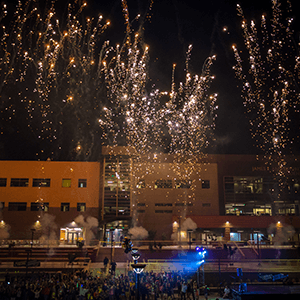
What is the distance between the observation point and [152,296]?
57.9 ft

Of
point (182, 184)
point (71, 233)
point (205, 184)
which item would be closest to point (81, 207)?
point (71, 233)

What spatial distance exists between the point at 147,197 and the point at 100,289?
2211 cm

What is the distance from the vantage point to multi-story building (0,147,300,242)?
37.5 metres

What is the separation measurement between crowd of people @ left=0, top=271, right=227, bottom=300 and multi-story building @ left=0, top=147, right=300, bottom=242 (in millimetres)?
17278

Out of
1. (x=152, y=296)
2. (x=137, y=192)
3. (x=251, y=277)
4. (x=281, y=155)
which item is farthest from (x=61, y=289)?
(x=281, y=155)

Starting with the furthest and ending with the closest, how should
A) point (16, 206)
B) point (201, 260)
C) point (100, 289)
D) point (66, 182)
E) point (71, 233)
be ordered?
point (66, 182)
point (16, 206)
point (71, 233)
point (201, 260)
point (100, 289)

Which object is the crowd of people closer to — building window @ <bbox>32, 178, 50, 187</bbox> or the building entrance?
the building entrance

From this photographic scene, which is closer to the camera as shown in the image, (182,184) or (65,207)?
(65,207)

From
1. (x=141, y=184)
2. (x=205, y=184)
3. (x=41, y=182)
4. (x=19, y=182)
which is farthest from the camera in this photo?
(x=205, y=184)

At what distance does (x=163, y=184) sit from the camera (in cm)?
3922

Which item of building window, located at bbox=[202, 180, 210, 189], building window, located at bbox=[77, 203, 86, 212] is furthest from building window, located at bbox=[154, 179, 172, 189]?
building window, located at bbox=[77, 203, 86, 212]

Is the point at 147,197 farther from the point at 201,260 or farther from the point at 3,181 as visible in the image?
the point at 201,260

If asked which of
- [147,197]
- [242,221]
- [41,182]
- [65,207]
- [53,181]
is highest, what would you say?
[53,181]

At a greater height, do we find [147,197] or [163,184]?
[163,184]
